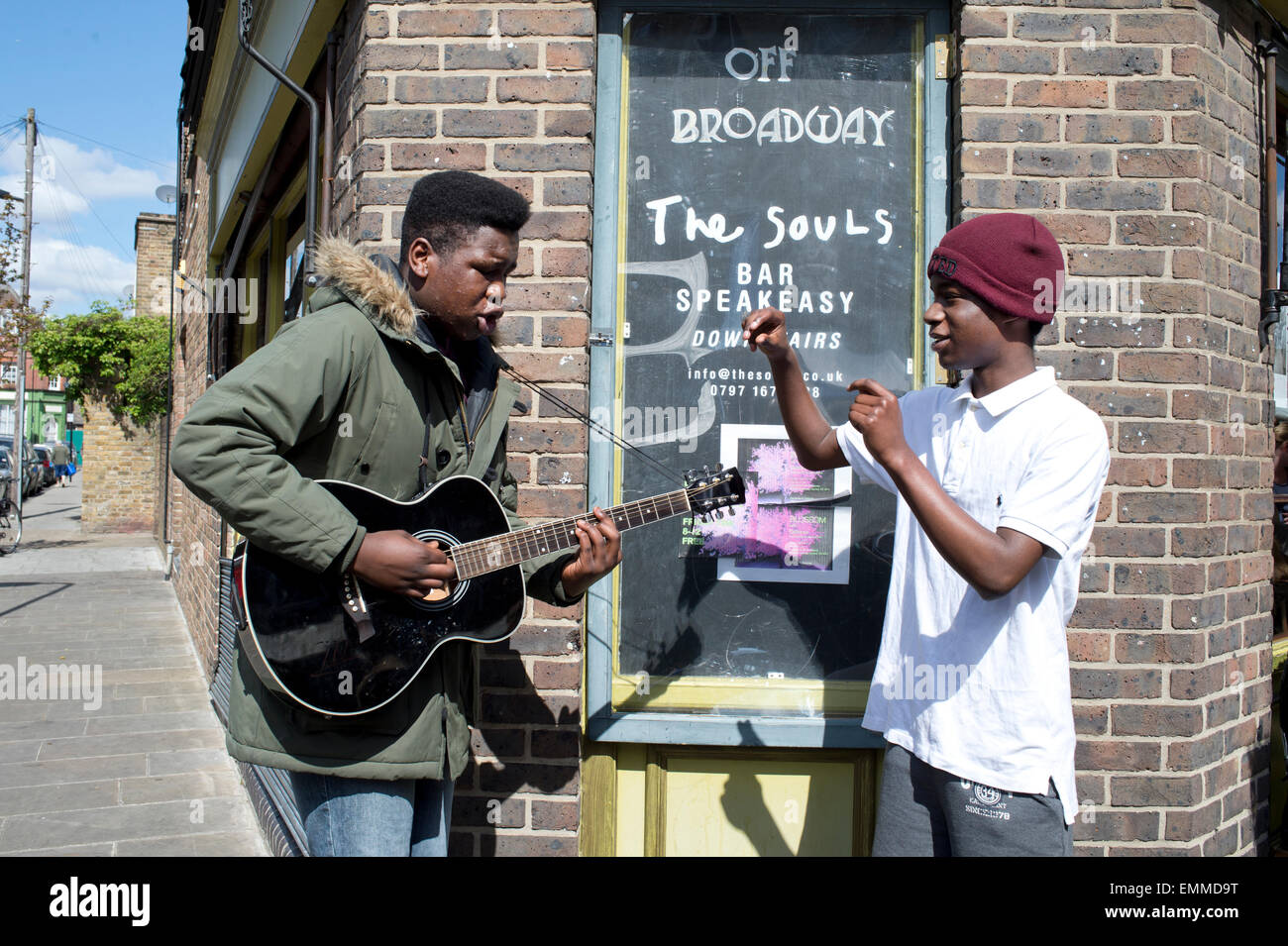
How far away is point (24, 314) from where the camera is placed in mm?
15102

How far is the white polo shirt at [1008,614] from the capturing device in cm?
197

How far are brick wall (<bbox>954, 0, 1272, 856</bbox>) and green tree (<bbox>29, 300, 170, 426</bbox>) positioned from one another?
2048 centimetres

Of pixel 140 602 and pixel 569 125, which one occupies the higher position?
pixel 569 125

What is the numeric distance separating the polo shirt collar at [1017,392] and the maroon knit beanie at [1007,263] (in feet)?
0.42

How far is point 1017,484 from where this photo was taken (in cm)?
204

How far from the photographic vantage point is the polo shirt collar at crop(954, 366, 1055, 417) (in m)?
2.11

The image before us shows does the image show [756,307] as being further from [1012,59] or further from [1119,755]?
[1119,755]

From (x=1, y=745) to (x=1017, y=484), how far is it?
241 inches

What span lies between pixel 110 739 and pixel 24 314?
39.5 feet

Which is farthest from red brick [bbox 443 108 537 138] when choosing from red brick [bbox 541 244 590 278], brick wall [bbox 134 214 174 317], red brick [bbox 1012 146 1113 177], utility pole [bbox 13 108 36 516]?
brick wall [bbox 134 214 174 317]
